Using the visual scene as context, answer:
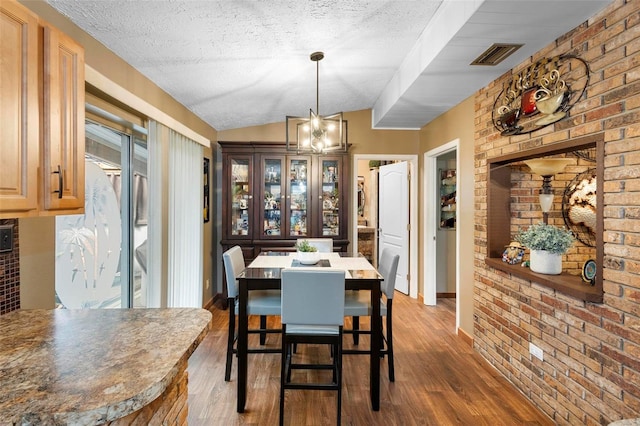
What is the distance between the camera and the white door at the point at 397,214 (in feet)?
15.9

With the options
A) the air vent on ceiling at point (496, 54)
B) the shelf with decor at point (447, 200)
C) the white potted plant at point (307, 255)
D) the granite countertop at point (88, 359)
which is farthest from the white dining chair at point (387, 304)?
the shelf with decor at point (447, 200)

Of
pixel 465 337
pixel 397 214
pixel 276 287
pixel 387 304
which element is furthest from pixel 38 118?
pixel 397 214

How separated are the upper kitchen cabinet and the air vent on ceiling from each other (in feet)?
7.78

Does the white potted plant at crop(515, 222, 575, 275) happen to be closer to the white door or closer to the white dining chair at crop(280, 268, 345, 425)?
the white dining chair at crop(280, 268, 345, 425)

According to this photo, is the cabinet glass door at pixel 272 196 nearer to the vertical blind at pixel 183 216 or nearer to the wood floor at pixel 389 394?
the vertical blind at pixel 183 216

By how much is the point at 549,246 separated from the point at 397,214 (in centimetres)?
279

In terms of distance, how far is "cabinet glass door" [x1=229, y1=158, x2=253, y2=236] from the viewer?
14.3 feet

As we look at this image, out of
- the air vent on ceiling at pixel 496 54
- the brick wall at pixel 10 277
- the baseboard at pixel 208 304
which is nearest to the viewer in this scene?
the brick wall at pixel 10 277

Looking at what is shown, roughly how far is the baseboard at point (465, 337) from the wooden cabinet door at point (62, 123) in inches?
130

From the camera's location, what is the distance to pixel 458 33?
1998mm

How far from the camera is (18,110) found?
3.79ft

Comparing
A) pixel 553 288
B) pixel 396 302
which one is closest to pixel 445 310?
pixel 396 302

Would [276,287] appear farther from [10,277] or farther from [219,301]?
[219,301]

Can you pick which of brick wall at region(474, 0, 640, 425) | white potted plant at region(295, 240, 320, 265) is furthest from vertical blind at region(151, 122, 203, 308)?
brick wall at region(474, 0, 640, 425)
